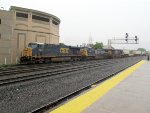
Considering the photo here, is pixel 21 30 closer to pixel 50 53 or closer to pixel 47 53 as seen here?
pixel 50 53

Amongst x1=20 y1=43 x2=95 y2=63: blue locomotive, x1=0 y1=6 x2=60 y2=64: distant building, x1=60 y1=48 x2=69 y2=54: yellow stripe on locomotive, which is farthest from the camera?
x1=60 y1=48 x2=69 y2=54: yellow stripe on locomotive

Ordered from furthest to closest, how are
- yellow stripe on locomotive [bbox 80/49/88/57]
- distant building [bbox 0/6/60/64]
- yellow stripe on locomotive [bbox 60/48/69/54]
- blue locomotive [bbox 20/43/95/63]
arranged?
yellow stripe on locomotive [bbox 80/49/88/57] < yellow stripe on locomotive [bbox 60/48/69/54] < distant building [bbox 0/6/60/64] < blue locomotive [bbox 20/43/95/63]

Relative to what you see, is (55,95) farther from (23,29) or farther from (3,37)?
(23,29)

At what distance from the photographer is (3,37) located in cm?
3484

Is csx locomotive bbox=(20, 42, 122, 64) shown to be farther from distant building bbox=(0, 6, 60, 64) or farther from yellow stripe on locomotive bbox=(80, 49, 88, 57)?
distant building bbox=(0, 6, 60, 64)

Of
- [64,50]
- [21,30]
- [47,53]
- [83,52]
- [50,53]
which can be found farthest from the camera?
[83,52]

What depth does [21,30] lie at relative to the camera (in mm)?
46844

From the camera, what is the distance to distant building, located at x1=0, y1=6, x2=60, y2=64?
115 ft

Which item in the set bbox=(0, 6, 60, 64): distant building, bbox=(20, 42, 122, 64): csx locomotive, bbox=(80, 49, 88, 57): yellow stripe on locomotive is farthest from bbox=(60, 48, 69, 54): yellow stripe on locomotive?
bbox=(0, 6, 60, 64): distant building

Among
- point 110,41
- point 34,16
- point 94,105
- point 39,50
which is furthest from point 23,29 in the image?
point 110,41

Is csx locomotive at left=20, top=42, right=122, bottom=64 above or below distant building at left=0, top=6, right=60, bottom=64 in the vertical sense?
below

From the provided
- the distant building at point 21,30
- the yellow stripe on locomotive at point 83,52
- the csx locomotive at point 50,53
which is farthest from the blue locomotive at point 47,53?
the distant building at point 21,30

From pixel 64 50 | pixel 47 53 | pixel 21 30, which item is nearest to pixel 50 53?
pixel 47 53

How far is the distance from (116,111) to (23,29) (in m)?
42.8
